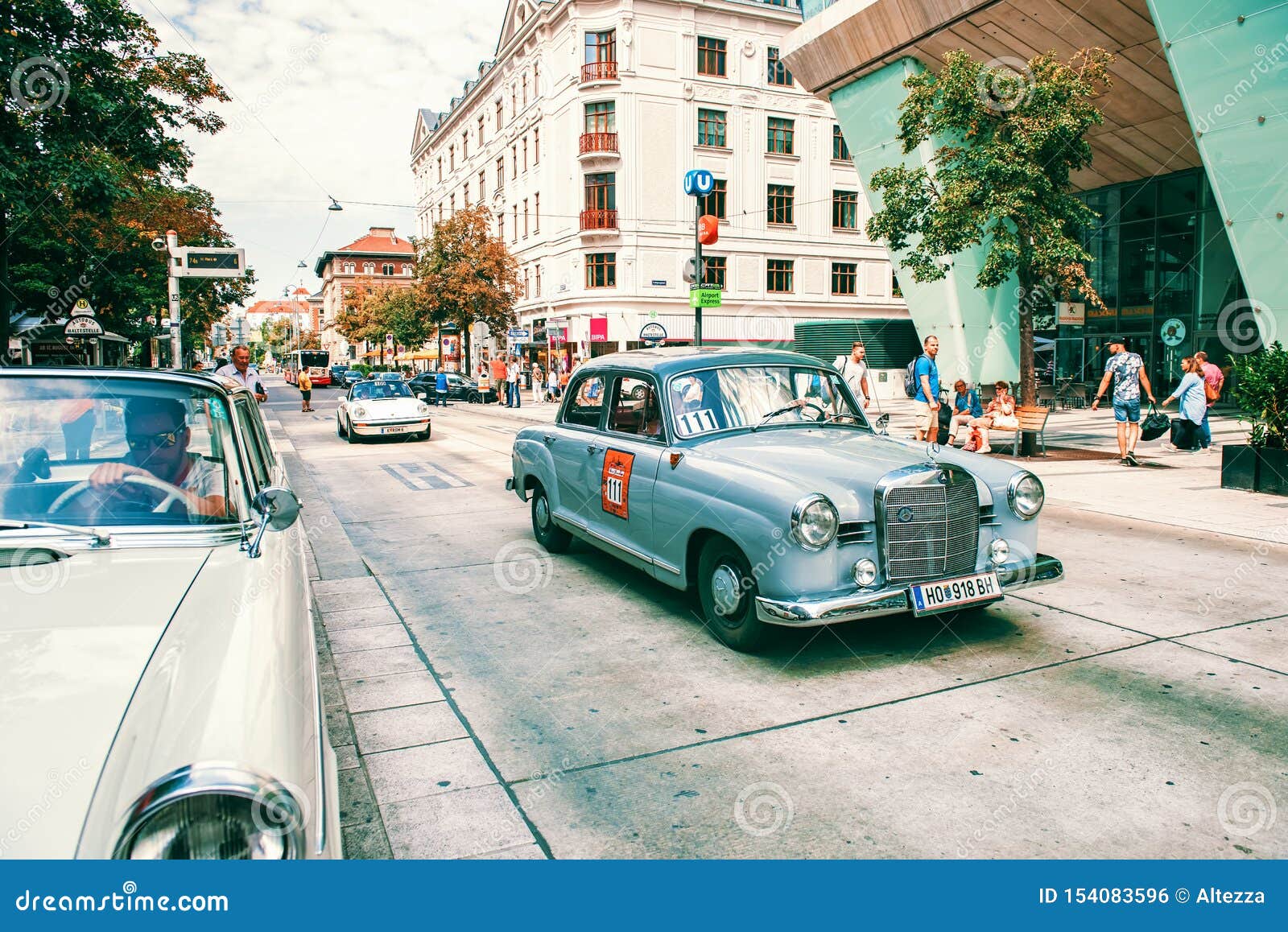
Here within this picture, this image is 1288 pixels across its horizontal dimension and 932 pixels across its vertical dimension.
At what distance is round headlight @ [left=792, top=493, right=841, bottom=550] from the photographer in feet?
15.0

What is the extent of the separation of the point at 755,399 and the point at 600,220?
40.0 meters

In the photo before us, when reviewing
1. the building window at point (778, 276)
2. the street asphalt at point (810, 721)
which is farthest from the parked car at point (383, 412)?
the building window at point (778, 276)

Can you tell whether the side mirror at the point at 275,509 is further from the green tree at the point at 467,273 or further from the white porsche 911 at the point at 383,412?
the green tree at the point at 467,273

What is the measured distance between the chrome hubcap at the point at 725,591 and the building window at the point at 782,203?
44.3 m

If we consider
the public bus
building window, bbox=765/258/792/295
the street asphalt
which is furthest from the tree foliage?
the public bus

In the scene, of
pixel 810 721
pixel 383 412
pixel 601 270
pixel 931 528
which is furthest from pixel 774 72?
pixel 810 721

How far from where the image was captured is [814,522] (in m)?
4.58

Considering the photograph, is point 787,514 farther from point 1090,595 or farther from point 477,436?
point 477,436

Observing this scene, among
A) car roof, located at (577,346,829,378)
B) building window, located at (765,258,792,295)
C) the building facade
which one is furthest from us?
the building facade

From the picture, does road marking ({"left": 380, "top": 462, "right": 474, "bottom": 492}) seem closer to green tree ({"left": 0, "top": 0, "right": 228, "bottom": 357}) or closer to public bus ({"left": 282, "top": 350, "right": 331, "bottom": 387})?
green tree ({"left": 0, "top": 0, "right": 228, "bottom": 357})

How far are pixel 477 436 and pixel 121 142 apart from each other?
30.0 ft

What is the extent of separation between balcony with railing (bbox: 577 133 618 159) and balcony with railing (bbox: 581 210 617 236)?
8.62 ft

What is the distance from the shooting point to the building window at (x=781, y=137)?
46.9 metres

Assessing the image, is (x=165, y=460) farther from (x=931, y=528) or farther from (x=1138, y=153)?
(x=1138, y=153)
